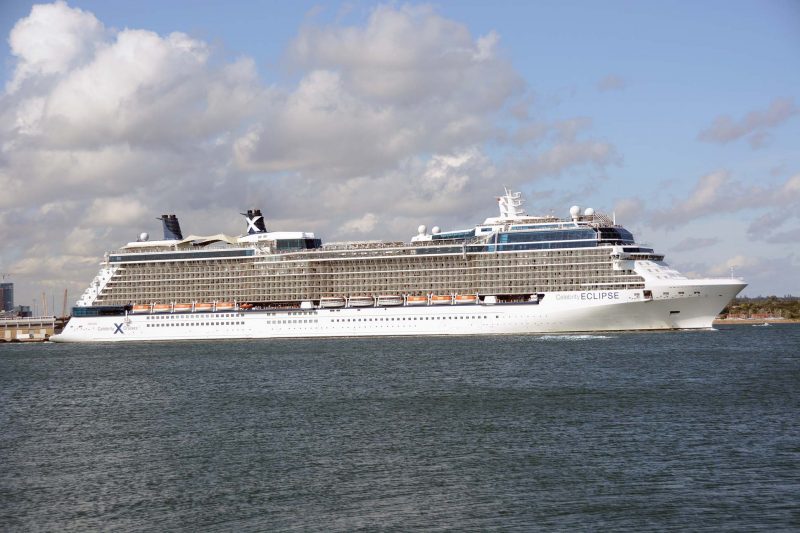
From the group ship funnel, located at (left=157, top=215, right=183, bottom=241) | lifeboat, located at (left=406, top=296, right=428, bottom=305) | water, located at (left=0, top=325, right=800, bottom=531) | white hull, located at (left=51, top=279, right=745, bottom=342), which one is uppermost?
ship funnel, located at (left=157, top=215, right=183, bottom=241)

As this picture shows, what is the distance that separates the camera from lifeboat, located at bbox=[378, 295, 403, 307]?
3930 inches

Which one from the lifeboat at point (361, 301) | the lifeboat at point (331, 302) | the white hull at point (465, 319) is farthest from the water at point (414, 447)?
the lifeboat at point (331, 302)

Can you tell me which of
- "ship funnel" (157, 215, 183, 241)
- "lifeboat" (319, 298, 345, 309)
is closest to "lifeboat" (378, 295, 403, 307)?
"lifeboat" (319, 298, 345, 309)

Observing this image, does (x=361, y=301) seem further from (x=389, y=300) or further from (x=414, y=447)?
(x=414, y=447)

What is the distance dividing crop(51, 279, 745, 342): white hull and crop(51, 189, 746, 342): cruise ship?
0.12 meters

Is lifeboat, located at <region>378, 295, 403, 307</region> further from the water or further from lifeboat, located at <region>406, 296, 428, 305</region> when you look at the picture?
the water

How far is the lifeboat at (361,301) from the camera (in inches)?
3971

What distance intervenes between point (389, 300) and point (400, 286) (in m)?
1.96

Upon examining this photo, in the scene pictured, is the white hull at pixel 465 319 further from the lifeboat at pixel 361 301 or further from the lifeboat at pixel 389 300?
the lifeboat at pixel 389 300

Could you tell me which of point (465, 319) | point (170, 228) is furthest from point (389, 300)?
point (170, 228)

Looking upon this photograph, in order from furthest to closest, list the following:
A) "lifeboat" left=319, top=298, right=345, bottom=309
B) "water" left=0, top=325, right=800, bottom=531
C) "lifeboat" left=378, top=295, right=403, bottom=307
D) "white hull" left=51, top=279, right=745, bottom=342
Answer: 1. "lifeboat" left=319, top=298, right=345, bottom=309
2. "lifeboat" left=378, top=295, right=403, bottom=307
3. "white hull" left=51, top=279, right=745, bottom=342
4. "water" left=0, top=325, right=800, bottom=531

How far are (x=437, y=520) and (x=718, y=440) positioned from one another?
1441cm

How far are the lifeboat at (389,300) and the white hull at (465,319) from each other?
1.43 metres

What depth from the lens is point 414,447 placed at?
35625mm
